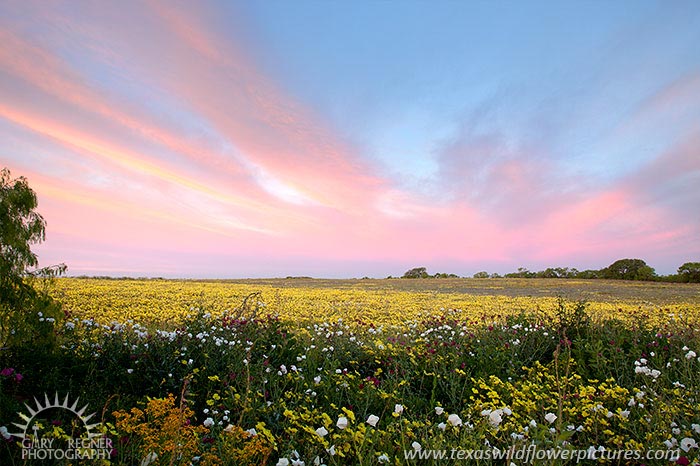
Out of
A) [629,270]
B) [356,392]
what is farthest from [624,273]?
[356,392]

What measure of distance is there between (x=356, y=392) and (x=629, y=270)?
49.1 metres

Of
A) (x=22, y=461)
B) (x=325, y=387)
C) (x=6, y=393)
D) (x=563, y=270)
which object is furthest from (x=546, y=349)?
(x=563, y=270)

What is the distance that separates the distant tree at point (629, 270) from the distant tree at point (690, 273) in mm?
2658

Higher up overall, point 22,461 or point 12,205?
point 12,205

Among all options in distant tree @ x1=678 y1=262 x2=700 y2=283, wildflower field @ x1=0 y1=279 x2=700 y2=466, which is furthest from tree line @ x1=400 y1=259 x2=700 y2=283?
wildflower field @ x1=0 y1=279 x2=700 y2=466

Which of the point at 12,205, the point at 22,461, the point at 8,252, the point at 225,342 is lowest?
the point at 22,461

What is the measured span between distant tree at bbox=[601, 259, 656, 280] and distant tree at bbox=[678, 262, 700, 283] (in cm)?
266

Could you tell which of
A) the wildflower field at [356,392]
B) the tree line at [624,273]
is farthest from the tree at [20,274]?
the tree line at [624,273]

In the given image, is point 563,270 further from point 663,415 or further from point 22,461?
point 22,461

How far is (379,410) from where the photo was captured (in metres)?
4.66

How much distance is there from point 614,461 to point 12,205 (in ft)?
26.4

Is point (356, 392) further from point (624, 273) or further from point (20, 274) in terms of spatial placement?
point (624, 273)

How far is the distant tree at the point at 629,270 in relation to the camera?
42.0 metres

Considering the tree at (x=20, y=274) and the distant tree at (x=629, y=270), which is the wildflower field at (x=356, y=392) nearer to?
the tree at (x=20, y=274)
